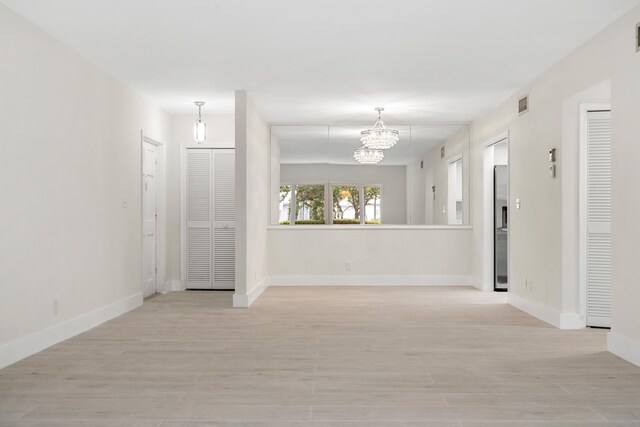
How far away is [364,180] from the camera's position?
8.68m

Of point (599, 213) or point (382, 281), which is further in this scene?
point (382, 281)

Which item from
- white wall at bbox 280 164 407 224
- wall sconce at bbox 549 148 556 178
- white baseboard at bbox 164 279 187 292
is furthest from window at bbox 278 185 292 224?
wall sconce at bbox 549 148 556 178

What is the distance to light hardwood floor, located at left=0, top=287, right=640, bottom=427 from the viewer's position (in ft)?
9.77

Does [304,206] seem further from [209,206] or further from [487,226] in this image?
[487,226]

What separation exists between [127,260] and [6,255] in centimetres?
234

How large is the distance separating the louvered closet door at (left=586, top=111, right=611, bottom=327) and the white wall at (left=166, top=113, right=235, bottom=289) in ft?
15.3

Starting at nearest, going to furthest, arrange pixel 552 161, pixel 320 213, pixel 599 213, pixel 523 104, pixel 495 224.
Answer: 1. pixel 599 213
2. pixel 552 161
3. pixel 523 104
4. pixel 495 224
5. pixel 320 213

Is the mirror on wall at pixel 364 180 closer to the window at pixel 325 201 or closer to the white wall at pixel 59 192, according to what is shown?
the window at pixel 325 201

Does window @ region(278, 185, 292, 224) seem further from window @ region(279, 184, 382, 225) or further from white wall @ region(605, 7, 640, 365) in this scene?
white wall @ region(605, 7, 640, 365)

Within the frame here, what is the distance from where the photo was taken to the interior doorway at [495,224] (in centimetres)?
791

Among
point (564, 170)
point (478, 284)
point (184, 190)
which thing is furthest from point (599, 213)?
point (184, 190)

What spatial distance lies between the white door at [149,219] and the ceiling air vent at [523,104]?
4.47 m

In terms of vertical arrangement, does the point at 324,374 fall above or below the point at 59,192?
below

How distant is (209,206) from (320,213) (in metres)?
1.66
